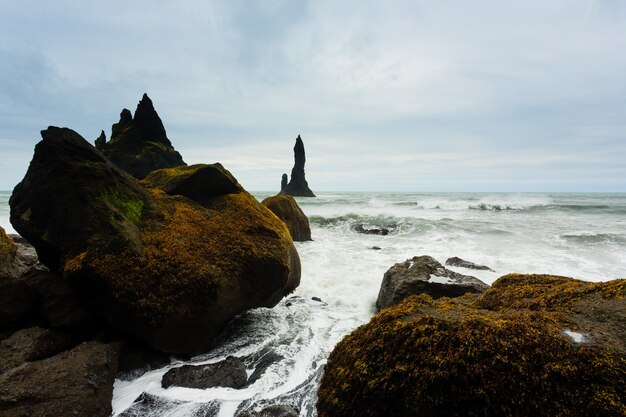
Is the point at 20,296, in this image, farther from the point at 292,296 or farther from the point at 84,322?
the point at 292,296

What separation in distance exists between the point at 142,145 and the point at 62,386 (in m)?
32.9

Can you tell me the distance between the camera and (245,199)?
283 inches

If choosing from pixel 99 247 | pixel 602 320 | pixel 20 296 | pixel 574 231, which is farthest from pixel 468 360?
pixel 574 231

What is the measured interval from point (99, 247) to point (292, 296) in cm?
482

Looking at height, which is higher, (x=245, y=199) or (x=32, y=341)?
(x=245, y=199)

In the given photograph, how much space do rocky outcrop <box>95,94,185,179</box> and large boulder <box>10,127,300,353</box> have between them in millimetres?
27283

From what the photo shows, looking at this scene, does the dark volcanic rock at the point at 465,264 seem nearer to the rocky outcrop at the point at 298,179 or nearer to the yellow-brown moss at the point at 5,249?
the yellow-brown moss at the point at 5,249

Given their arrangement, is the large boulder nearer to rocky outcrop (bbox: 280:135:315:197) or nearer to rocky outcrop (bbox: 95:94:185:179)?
rocky outcrop (bbox: 95:94:185:179)

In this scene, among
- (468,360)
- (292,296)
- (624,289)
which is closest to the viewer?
(468,360)

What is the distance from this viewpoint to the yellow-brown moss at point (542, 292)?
11.2ft

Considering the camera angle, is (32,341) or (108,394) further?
(32,341)

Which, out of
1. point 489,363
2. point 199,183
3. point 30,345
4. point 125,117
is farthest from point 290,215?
point 125,117

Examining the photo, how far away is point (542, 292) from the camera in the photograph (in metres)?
3.90

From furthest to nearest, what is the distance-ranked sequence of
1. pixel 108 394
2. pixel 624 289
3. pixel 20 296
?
1. pixel 20 296
2. pixel 108 394
3. pixel 624 289
